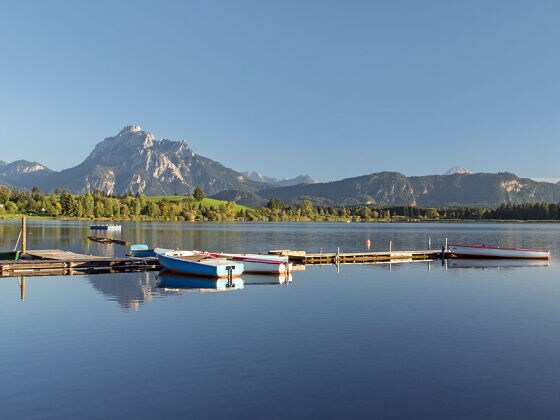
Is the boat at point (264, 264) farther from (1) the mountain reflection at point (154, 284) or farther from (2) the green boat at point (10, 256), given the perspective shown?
(2) the green boat at point (10, 256)

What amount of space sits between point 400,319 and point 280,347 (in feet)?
37.2

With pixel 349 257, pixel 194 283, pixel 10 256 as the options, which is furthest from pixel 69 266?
pixel 349 257

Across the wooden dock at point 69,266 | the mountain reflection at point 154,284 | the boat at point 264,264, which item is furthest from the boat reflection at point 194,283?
the wooden dock at point 69,266

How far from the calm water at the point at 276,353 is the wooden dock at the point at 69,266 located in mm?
10925

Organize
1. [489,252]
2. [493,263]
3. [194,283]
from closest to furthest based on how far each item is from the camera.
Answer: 1. [194,283]
2. [493,263]
3. [489,252]

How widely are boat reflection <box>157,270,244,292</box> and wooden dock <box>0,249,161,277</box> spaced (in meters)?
6.64

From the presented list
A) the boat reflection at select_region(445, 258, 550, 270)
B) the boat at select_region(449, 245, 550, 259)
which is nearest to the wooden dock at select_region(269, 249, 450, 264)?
the boat at select_region(449, 245, 550, 259)

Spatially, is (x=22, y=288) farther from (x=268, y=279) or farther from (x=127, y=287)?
(x=268, y=279)

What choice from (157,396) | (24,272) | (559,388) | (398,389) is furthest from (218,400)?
(24,272)

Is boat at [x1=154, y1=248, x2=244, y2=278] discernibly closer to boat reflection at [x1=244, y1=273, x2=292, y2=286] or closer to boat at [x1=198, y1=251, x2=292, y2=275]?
boat reflection at [x1=244, y1=273, x2=292, y2=286]

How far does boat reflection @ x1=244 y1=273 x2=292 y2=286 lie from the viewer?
52938 mm

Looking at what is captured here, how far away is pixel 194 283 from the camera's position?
51875 mm

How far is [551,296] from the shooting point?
4628 cm

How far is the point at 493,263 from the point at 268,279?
4459 cm
